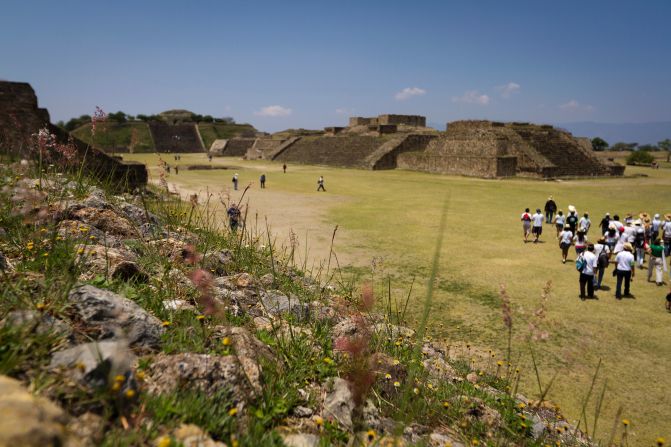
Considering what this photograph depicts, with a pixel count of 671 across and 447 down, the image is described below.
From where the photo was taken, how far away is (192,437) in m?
2.07

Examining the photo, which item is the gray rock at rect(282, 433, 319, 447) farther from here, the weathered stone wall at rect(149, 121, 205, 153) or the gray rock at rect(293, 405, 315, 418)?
the weathered stone wall at rect(149, 121, 205, 153)

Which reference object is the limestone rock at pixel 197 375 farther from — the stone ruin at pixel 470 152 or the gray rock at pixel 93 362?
the stone ruin at pixel 470 152

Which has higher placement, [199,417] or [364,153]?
[364,153]

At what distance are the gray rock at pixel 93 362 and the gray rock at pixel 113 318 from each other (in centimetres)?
37

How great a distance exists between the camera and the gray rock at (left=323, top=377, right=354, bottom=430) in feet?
8.94

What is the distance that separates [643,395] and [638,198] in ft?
73.7

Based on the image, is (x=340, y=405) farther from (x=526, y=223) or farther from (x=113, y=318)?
(x=526, y=223)

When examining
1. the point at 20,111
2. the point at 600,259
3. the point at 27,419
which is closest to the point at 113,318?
the point at 27,419

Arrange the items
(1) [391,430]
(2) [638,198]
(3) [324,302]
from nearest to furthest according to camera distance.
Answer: (1) [391,430]
(3) [324,302]
(2) [638,198]

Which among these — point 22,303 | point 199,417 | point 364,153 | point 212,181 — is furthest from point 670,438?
point 364,153

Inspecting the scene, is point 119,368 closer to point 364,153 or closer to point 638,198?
point 638,198

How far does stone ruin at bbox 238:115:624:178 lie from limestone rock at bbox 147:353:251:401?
3392cm

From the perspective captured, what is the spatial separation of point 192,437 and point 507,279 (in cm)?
918

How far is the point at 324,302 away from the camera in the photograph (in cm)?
521
